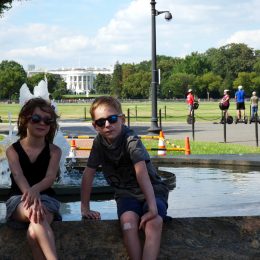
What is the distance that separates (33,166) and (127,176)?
0.66 metres

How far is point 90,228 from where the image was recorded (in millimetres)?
4816

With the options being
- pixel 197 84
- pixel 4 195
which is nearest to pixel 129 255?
pixel 4 195

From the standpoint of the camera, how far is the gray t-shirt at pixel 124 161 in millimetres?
4664

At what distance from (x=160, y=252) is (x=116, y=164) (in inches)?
28.5

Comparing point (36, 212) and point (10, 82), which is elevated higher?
point (10, 82)

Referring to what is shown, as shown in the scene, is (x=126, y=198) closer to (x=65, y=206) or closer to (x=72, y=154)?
(x=65, y=206)

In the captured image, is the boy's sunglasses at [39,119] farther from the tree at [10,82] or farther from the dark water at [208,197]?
the tree at [10,82]

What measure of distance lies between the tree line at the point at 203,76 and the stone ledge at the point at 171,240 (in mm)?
136851

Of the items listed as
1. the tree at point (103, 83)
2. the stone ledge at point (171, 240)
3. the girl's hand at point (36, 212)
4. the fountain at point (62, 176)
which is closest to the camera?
the girl's hand at point (36, 212)

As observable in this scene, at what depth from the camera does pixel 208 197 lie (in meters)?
8.08

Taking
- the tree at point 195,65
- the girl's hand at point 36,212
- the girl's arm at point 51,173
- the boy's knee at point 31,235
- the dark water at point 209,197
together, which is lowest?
the dark water at point 209,197

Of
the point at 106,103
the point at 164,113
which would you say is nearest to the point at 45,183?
the point at 106,103

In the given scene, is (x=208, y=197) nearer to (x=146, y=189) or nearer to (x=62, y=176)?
(x=62, y=176)

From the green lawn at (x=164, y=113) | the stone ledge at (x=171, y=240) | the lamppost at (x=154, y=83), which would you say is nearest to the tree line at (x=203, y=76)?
the green lawn at (x=164, y=113)
